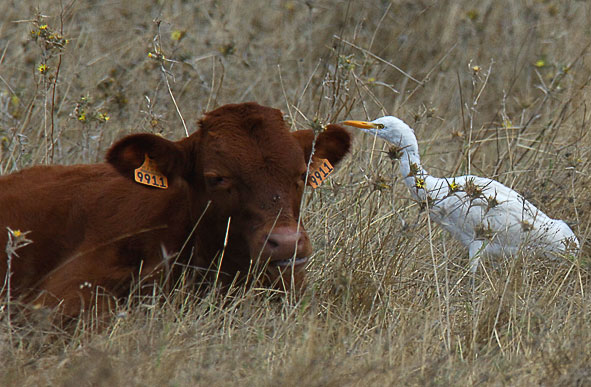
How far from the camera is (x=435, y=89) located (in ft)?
26.8

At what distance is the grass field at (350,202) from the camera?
3170mm

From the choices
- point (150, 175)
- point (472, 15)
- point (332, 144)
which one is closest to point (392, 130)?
point (332, 144)

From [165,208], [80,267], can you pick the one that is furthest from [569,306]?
[80,267]

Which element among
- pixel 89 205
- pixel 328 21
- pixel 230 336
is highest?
pixel 328 21

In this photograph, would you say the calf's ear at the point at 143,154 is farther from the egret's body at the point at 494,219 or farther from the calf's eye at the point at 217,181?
the egret's body at the point at 494,219

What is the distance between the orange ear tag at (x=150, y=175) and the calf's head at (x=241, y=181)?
0.02 m

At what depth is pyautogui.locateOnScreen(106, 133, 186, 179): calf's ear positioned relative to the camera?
142 inches

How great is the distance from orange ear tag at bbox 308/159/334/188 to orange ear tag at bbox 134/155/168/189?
637 mm

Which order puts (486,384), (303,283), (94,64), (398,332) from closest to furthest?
(486,384), (398,332), (303,283), (94,64)

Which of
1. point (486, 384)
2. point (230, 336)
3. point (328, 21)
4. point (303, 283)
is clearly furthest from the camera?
point (328, 21)

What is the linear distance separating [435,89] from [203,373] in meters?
5.72

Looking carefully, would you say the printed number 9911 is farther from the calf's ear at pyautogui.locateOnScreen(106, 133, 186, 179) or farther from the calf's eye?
the calf's eye

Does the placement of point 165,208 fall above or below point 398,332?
above

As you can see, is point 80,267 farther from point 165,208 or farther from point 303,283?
point 303,283
